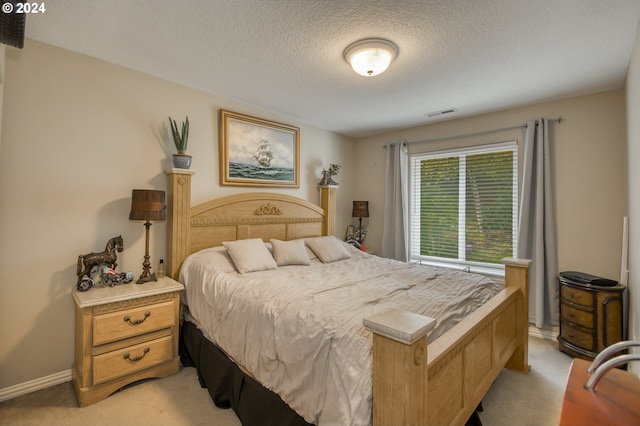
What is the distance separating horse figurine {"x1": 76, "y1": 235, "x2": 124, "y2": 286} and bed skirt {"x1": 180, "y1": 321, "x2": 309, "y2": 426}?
823 millimetres

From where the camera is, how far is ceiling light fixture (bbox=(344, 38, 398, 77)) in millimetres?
2100

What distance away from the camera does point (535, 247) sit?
324 cm

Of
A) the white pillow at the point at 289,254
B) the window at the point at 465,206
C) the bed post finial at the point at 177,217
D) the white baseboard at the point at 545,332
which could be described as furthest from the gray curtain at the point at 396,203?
the bed post finial at the point at 177,217

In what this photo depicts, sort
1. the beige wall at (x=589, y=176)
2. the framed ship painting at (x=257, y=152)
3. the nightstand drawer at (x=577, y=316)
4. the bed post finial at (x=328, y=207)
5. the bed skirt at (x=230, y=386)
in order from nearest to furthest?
the bed skirt at (x=230, y=386), the nightstand drawer at (x=577, y=316), the beige wall at (x=589, y=176), the framed ship painting at (x=257, y=152), the bed post finial at (x=328, y=207)

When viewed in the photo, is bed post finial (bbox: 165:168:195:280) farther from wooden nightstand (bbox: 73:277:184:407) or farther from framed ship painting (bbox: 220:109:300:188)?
framed ship painting (bbox: 220:109:300:188)

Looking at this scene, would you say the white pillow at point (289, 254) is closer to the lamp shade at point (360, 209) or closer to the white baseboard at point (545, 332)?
the lamp shade at point (360, 209)

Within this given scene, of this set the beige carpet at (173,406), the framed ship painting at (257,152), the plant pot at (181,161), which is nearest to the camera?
the beige carpet at (173,406)

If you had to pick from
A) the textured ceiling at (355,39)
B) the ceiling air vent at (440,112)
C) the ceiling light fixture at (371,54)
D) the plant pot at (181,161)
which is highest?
the ceiling air vent at (440,112)

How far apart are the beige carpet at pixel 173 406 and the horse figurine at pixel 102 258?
84 cm

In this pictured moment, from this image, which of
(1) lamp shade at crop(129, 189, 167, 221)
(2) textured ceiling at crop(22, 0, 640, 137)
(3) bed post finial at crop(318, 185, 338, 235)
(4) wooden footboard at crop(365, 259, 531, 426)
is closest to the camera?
(4) wooden footboard at crop(365, 259, 531, 426)

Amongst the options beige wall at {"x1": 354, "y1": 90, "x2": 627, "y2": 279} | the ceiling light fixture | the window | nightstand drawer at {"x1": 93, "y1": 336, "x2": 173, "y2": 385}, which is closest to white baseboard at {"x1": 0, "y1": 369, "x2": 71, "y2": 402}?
nightstand drawer at {"x1": 93, "y1": 336, "x2": 173, "y2": 385}

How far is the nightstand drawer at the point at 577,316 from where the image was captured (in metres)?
2.61

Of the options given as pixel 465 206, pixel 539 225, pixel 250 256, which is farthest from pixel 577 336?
pixel 250 256

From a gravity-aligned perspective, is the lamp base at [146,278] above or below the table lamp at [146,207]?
below
